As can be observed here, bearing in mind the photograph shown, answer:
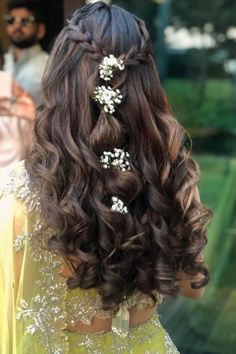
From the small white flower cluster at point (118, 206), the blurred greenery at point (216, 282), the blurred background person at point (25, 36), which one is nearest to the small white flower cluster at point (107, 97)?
the small white flower cluster at point (118, 206)

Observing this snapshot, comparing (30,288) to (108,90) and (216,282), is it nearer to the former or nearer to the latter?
(108,90)

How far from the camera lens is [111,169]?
71.6 inches

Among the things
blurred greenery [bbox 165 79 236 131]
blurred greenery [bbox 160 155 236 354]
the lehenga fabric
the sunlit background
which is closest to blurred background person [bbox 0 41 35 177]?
the sunlit background

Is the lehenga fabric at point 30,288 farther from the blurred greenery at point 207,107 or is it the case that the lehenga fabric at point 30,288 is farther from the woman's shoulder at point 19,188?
the blurred greenery at point 207,107

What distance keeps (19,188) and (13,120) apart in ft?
6.17

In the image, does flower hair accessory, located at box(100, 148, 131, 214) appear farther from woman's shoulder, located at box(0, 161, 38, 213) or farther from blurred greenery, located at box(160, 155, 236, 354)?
blurred greenery, located at box(160, 155, 236, 354)

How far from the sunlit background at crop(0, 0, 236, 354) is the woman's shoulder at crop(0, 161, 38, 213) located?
294 cm

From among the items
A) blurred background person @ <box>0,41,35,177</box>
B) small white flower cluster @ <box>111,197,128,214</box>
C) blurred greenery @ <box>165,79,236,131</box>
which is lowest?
blurred greenery @ <box>165,79,236,131</box>

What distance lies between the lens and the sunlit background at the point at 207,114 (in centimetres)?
473

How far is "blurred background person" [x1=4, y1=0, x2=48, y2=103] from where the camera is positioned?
4328 millimetres

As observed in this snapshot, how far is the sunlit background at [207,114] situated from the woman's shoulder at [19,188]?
2.94 m

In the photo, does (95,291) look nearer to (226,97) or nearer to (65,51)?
(65,51)

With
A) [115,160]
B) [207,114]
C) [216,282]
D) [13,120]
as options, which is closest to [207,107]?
[207,114]

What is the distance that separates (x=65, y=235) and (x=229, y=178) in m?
3.17
